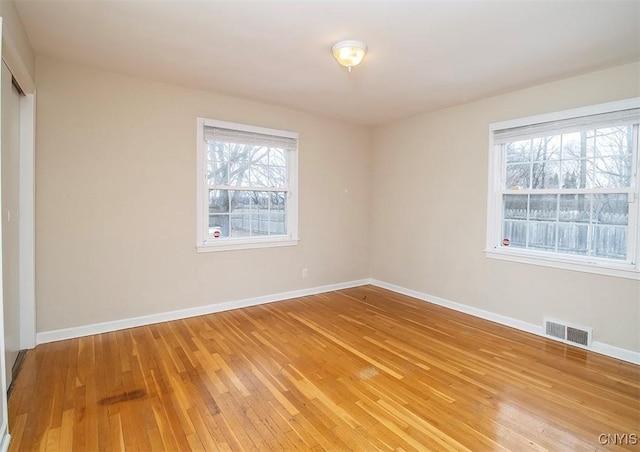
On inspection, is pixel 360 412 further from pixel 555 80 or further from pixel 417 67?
pixel 555 80

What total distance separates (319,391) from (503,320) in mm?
2514

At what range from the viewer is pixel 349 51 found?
2.67 meters

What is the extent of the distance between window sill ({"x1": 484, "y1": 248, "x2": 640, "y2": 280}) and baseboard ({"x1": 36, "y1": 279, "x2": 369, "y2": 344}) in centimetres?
243

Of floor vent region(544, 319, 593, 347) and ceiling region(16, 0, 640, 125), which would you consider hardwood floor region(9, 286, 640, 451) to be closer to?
floor vent region(544, 319, 593, 347)

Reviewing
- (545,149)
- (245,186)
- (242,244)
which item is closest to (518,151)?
(545,149)

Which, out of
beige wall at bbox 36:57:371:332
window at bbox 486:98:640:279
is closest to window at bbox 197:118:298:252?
beige wall at bbox 36:57:371:332

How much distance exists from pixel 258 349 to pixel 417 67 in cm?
298

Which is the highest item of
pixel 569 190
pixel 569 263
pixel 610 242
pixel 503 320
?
pixel 569 190

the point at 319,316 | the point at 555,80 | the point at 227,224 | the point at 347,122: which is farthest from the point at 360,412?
the point at 347,122

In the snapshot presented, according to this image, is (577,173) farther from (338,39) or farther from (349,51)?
(338,39)

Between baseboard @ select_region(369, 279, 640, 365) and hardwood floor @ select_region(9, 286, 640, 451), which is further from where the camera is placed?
baseboard @ select_region(369, 279, 640, 365)

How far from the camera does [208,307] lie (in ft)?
13.1

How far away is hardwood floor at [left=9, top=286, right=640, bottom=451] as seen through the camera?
1.92m

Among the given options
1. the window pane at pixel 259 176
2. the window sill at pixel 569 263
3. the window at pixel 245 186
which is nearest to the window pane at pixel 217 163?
the window at pixel 245 186
